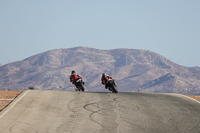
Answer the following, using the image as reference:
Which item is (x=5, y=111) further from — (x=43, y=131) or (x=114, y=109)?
(x=114, y=109)

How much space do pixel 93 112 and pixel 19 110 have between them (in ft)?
10.1

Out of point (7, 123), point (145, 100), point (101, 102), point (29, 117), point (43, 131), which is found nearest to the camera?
point (43, 131)

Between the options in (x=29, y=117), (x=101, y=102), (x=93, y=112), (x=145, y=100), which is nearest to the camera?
(x=29, y=117)

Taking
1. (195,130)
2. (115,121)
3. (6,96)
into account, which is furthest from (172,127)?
(6,96)

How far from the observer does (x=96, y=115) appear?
15430 millimetres

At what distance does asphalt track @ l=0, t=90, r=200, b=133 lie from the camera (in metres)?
13.4

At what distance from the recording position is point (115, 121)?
569 inches

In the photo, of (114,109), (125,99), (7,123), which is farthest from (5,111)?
(125,99)

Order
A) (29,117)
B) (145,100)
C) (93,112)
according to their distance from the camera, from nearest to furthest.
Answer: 1. (29,117)
2. (93,112)
3. (145,100)

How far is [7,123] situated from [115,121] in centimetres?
392

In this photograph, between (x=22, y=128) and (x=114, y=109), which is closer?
(x=22, y=128)

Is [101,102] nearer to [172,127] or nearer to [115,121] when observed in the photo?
[115,121]

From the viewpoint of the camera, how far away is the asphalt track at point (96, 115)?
13.4 metres

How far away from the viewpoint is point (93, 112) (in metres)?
16.0
